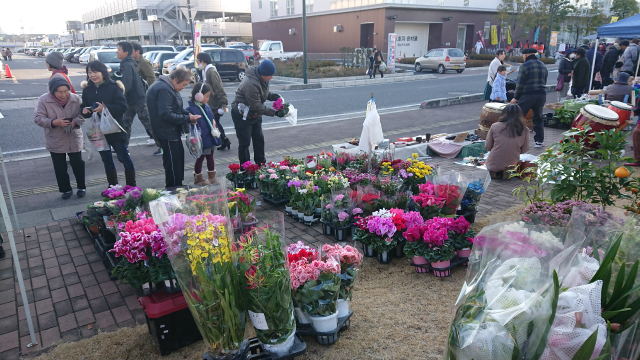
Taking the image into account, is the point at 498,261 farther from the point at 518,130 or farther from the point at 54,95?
the point at 54,95

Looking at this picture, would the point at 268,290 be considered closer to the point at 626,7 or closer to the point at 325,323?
the point at 325,323

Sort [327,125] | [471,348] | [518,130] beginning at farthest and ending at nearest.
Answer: [327,125] < [518,130] < [471,348]

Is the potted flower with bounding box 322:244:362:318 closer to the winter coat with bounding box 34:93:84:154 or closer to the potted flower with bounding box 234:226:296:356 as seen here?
the potted flower with bounding box 234:226:296:356

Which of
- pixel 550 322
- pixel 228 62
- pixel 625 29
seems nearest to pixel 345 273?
pixel 550 322

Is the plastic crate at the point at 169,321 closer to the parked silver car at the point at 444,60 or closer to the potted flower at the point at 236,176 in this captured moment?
the potted flower at the point at 236,176

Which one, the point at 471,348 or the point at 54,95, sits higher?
the point at 54,95

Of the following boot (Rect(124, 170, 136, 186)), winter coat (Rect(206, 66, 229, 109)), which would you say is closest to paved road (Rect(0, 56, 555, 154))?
winter coat (Rect(206, 66, 229, 109))

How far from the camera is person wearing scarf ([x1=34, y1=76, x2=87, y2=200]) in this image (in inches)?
198

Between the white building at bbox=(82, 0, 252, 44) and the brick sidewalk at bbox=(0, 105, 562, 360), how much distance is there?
44003 mm

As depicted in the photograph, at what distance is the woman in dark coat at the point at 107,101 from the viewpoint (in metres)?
5.20

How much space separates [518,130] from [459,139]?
1.80 meters

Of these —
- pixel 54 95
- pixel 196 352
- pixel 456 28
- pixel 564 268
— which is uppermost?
pixel 456 28

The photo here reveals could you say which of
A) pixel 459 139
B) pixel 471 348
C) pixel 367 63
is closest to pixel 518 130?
pixel 459 139

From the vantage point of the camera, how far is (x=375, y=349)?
2697 mm
